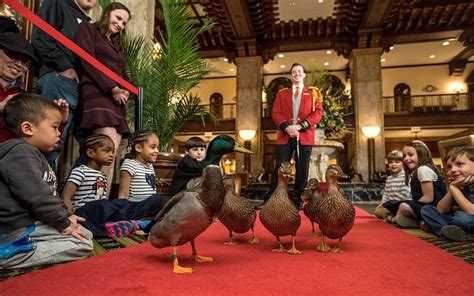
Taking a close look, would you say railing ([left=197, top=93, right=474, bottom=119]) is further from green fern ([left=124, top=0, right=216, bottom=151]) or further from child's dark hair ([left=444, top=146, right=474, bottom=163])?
child's dark hair ([left=444, top=146, right=474, bottom=163])

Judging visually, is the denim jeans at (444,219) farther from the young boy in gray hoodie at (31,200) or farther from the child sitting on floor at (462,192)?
the young boy in gray hoodie at (31,200)

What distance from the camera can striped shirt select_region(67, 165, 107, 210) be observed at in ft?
8.12

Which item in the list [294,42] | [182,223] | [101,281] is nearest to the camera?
[101,281]

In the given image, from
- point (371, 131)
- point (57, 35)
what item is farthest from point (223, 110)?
point (57, 35)

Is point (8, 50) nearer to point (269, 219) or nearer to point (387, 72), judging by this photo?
point (269, 219)

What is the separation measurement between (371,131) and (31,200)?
36.1 ft

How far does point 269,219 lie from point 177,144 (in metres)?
17.1

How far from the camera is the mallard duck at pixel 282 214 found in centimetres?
187

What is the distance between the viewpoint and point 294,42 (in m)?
12.8

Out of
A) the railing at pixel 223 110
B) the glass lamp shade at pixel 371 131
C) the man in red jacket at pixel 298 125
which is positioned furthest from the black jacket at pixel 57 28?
the railing at pixel 223 110

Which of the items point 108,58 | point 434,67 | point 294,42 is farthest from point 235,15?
point 434,67

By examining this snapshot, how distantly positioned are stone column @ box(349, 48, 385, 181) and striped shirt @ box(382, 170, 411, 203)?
24.9 ft

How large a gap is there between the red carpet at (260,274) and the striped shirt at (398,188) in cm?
182

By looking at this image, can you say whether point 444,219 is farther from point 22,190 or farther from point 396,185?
point 22,190
